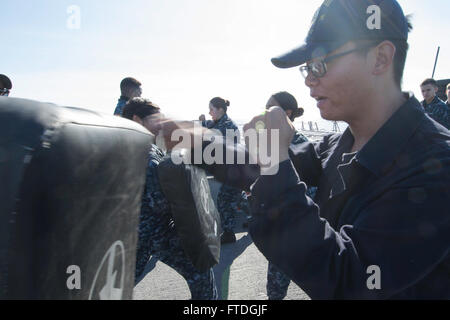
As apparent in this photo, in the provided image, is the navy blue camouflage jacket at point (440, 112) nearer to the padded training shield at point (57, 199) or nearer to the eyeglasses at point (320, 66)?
the eyeglasses at point (320, 66)

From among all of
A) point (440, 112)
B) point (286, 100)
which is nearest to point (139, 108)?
point (286, 100)

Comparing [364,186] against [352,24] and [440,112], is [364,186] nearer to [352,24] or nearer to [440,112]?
[352,24]

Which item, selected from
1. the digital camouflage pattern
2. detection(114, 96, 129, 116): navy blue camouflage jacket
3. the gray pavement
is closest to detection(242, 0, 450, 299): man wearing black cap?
the digital camouflage pattern

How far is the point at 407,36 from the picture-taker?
4.20 feet

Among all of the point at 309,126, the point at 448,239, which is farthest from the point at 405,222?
the point at 309,126

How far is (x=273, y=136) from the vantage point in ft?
3.54

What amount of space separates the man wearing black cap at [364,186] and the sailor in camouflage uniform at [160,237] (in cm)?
136

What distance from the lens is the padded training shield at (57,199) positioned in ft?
1.77

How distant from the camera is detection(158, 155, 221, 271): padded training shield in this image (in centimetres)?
162

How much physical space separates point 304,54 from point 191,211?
0.89 meters

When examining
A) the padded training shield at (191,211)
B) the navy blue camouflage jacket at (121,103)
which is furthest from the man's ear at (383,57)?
the navy blue camouflage jacket at (121,103)

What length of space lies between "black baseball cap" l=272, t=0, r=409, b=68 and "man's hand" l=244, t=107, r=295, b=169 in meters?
0.35

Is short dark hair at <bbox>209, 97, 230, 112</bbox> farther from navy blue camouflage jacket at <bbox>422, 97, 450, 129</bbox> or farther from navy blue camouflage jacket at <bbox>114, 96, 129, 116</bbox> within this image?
navy blue camouflage jacket at <bbox>422, 97, 450, 129</bbox>
